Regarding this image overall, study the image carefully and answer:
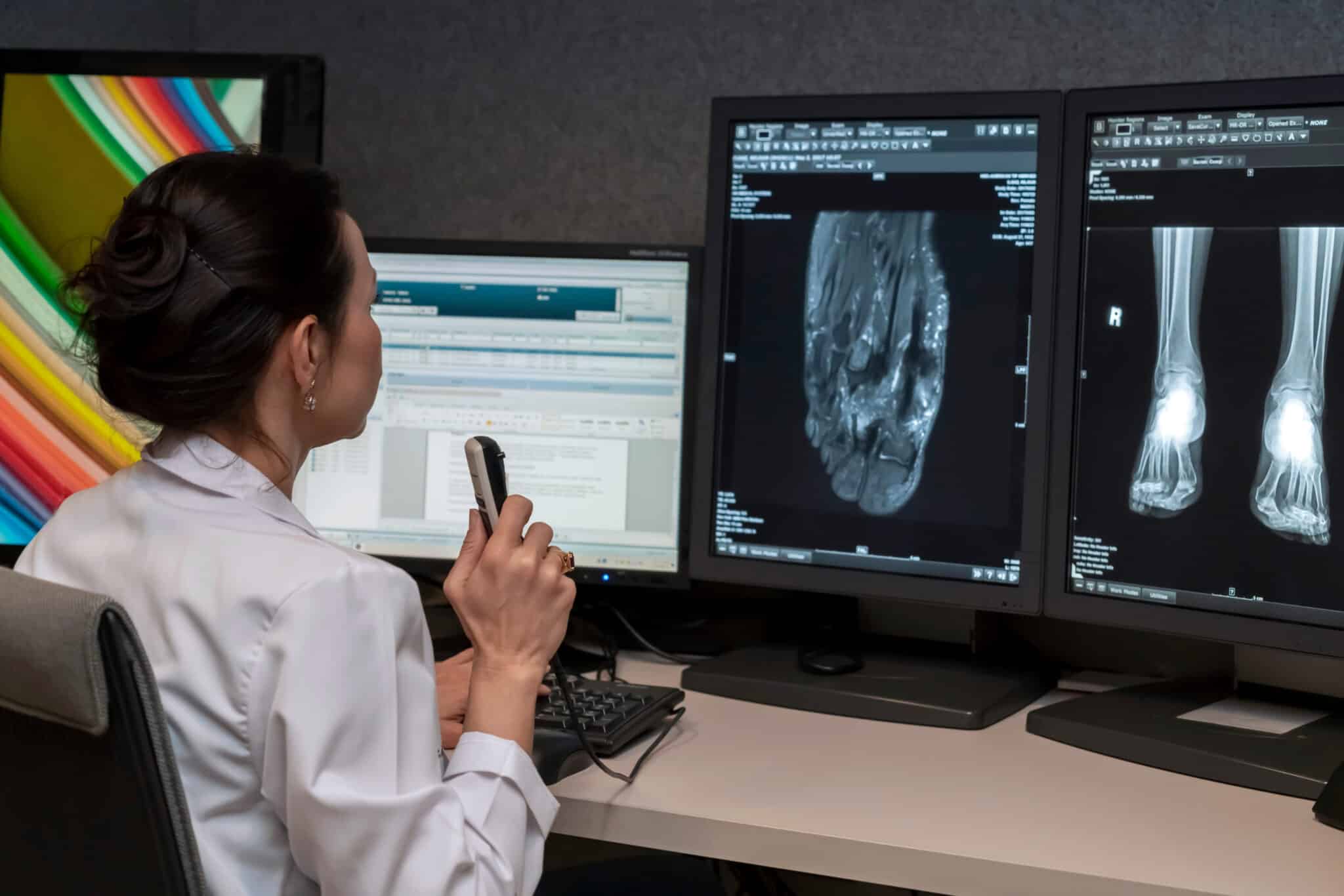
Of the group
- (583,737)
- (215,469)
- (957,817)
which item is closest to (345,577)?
(215,469)

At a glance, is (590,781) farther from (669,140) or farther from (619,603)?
(669,140)

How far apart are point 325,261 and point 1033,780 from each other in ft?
2.06

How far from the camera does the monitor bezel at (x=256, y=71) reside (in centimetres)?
138

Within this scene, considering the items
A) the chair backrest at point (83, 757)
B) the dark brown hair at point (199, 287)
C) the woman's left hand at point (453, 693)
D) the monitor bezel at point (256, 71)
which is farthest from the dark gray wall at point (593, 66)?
the chair backrest at point (83, 757)

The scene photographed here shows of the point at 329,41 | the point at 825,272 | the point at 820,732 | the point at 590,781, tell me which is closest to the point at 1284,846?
the point at 820,732

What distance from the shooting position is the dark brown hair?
29.0 inches

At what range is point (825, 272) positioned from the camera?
120 centimetres

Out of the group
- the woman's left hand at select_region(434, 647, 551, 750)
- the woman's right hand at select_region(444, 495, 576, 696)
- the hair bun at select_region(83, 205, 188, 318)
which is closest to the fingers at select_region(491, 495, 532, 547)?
the woman's right hand at select_region(444, 495, 576, 696)

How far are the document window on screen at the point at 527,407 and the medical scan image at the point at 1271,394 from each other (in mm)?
469

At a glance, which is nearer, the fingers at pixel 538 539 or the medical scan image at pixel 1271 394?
the fingers at pixel 538 539

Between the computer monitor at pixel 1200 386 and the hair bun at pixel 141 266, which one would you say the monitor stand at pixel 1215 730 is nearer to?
the computer monitor at pixel 1200 386

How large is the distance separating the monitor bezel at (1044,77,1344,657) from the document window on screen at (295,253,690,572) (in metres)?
0.39

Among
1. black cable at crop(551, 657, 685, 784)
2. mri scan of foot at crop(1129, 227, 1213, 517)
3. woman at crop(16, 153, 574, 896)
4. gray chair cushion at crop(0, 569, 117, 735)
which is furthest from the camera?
mri scan of foot at crop(1129, 227, 1213, 517)

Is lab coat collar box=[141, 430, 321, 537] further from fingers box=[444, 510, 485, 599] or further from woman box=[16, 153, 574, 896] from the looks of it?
fingers box=[444, 510, 485, 599]
